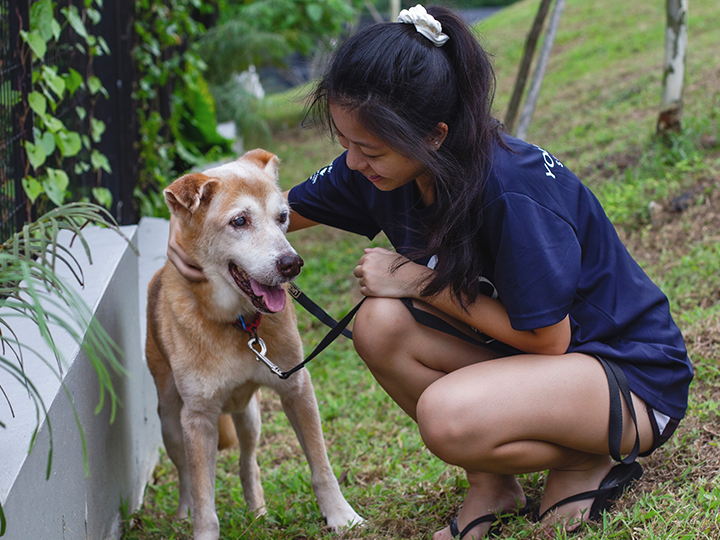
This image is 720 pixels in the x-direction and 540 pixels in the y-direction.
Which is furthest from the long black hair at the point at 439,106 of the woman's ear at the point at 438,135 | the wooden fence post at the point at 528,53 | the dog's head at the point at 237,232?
the wooden fence post at the point at 528,53

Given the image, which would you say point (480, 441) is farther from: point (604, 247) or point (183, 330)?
point (183, 330)

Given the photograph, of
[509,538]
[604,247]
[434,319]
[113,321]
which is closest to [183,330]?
[113,321]

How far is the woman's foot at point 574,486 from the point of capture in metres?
2.04

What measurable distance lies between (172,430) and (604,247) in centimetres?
177

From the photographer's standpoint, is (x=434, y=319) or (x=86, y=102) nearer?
(x=434, y=319)

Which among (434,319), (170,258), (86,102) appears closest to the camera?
(434,319)

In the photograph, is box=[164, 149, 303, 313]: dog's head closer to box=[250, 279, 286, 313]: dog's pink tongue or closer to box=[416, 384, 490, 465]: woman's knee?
box=[250, 279, 286, 313]: dog's pink tongue

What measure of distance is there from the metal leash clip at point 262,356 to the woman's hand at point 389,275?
0.40 meters

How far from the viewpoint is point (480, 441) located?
191 centimetres

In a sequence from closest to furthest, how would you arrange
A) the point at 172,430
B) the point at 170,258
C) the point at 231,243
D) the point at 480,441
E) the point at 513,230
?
the point at 513,230 → the point at 480,441 → the point at 231,243 → the point at 170,258 → the point at 172,430

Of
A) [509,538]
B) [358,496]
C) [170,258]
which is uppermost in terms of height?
[170,258]

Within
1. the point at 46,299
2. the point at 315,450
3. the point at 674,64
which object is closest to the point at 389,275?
the point at 315,450

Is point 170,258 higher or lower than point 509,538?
higher

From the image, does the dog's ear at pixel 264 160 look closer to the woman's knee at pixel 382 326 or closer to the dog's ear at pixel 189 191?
the dog's ear at pixel 189 191
